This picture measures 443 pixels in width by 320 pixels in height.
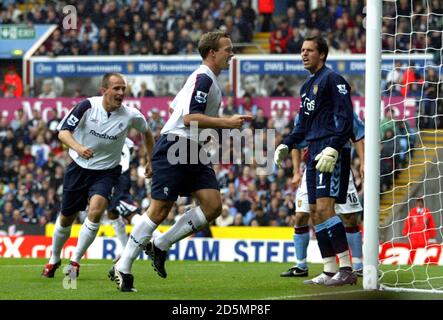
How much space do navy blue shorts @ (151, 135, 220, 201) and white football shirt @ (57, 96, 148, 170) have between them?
5.53 ft

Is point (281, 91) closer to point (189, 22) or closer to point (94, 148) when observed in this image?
point (189, 22)

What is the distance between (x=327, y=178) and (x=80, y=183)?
2794 millimetres

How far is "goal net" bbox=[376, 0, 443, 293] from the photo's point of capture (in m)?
16.4

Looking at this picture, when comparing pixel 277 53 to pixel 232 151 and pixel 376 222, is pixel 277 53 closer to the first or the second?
pixel 232 151

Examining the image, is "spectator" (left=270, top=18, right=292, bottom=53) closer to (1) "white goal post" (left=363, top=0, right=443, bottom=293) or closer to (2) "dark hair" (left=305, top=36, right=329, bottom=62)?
(1) "white goal post" (left=363, top=0, right=443, bottom=293)

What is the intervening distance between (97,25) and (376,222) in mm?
18769

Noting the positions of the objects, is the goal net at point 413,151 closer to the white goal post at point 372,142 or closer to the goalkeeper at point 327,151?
the goalkeeper at point 327,151

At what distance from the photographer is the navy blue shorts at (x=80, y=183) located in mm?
10648

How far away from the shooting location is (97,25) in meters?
26.8

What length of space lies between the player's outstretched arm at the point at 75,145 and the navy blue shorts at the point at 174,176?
3.14 feet

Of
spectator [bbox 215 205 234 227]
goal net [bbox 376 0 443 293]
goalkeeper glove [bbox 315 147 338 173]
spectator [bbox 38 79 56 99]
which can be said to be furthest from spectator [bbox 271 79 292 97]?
goalkeeper glove [bbox 315 147 338 173]

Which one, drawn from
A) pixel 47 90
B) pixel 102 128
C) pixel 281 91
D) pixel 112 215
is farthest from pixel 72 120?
pixel 47 90

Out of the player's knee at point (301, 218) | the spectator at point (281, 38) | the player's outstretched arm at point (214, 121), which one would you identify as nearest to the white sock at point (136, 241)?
the player's outstretched arm at point (214, 121)

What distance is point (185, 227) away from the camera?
908 centimetres
